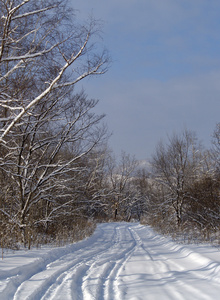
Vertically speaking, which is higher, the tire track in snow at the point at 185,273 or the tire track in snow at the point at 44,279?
the tire track in snow at the point at 44,279

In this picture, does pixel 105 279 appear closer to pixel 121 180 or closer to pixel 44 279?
pixel 44 279

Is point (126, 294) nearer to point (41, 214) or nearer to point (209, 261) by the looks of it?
point (209, 261)

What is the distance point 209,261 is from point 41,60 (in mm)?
6372

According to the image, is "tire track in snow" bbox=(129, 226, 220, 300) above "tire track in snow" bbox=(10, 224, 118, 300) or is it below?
below

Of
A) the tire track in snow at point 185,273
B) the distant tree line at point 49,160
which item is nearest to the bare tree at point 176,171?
the distant tree line at point 49,160

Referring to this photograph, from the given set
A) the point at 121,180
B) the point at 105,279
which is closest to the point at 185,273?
the point at 105,279

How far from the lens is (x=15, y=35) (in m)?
6.75

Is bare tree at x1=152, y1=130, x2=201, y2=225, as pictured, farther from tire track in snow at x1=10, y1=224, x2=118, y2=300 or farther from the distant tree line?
tire track in snow at x1=10, y1=224, x2=118, y2=300

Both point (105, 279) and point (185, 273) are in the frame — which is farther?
point (185, 273)

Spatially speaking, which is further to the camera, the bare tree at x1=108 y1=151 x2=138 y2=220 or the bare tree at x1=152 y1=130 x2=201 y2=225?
the bare tree at x1=108 y1=151 x2=138 y2=220

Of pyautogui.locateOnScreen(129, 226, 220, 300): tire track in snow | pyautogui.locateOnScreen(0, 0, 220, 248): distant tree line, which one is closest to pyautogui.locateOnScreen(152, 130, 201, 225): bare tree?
pyautogui.locateOnScreen(0, 0, 220, 248): distant tree line

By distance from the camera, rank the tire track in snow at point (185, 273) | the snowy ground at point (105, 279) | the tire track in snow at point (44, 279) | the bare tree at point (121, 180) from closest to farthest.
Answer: the tire track in snow at point (44, 279), the snowy ground at point (105, 279), the tire track in snow at point (185, 273), the bare tree at point (121, 180)

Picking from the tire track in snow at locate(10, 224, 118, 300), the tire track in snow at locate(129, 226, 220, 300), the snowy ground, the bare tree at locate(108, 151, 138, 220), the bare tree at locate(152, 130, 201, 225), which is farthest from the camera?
the bare tree at locate(108, 151, 138, 220)

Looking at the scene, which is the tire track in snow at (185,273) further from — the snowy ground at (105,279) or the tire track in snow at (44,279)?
the tire track in snow at (44,279)
